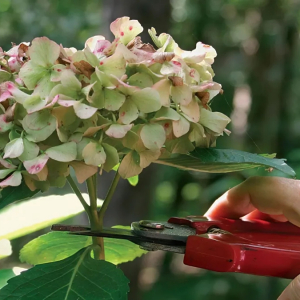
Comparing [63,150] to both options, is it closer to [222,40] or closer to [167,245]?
[167,245]

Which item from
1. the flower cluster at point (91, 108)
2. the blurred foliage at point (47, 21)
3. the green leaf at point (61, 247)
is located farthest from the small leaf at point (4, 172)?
the blurred foliage at point (47, 21)

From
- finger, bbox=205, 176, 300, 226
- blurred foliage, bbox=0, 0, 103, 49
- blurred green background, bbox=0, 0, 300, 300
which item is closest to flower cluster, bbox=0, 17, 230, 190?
finger, bbox=205, 176, 300, 226

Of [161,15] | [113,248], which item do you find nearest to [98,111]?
[113,248]

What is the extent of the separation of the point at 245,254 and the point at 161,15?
863 mm

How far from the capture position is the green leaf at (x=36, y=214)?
0.62 metres

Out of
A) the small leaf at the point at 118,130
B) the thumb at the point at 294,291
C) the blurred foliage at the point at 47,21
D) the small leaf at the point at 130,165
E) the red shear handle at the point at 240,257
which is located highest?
the blurred foliage at the point at 47,21

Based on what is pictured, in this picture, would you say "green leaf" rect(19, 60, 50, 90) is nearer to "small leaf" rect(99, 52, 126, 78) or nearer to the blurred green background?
"small leaf" rect(99, 52, 126, 78)

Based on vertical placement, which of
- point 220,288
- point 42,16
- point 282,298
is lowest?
point 220,288

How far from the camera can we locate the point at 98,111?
1.10ft

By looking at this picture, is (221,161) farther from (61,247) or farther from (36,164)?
(61,247)

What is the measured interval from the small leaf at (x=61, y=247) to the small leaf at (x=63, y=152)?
0.77 feet

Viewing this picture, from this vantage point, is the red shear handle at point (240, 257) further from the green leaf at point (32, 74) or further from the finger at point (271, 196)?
the green leaf at point (32, 74)

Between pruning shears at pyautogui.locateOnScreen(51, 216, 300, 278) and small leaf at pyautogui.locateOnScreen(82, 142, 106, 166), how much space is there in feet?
0.37

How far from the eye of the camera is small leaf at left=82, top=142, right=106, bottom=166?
0.32 meters
